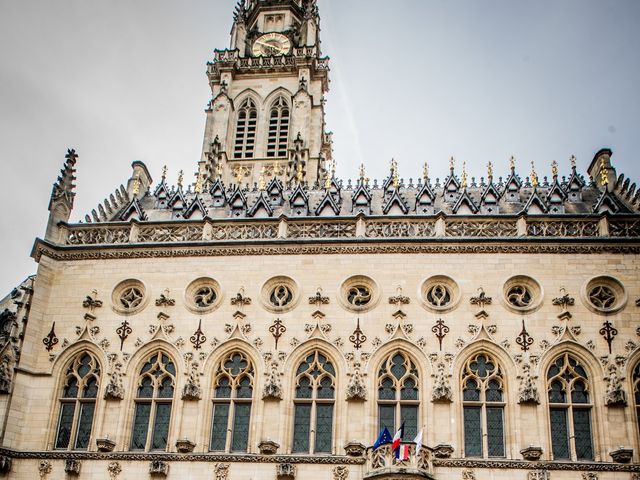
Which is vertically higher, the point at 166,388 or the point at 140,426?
the point at 166,388

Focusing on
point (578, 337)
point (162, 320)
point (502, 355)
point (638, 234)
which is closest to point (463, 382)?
point (502, 355)

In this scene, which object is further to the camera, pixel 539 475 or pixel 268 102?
pixel 268 102

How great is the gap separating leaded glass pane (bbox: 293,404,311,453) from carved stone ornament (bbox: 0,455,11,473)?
9.17m

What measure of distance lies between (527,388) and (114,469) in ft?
43.7

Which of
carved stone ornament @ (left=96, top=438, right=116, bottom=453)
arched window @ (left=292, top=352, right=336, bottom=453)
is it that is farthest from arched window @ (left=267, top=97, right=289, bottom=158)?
carved stone ornament @ (left=96, top=438, right=116, bottom=453)

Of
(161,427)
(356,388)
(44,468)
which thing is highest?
(356,388)

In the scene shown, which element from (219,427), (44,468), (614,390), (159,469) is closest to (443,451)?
(614,390)

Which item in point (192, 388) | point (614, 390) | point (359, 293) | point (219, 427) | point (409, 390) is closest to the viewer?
point (614, 390)

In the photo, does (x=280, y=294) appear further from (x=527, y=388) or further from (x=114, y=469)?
(x=527, y=388)

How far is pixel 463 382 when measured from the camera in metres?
23.7

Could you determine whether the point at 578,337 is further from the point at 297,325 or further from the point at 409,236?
the point at 297,325

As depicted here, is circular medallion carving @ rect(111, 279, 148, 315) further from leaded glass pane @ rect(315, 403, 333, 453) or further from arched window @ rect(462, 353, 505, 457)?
arched window @ rect(462, 353, 505, 457)

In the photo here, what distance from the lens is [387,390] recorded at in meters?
23.9

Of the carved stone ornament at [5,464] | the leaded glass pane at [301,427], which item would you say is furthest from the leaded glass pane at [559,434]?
the carved stone ornament at [5,464]
